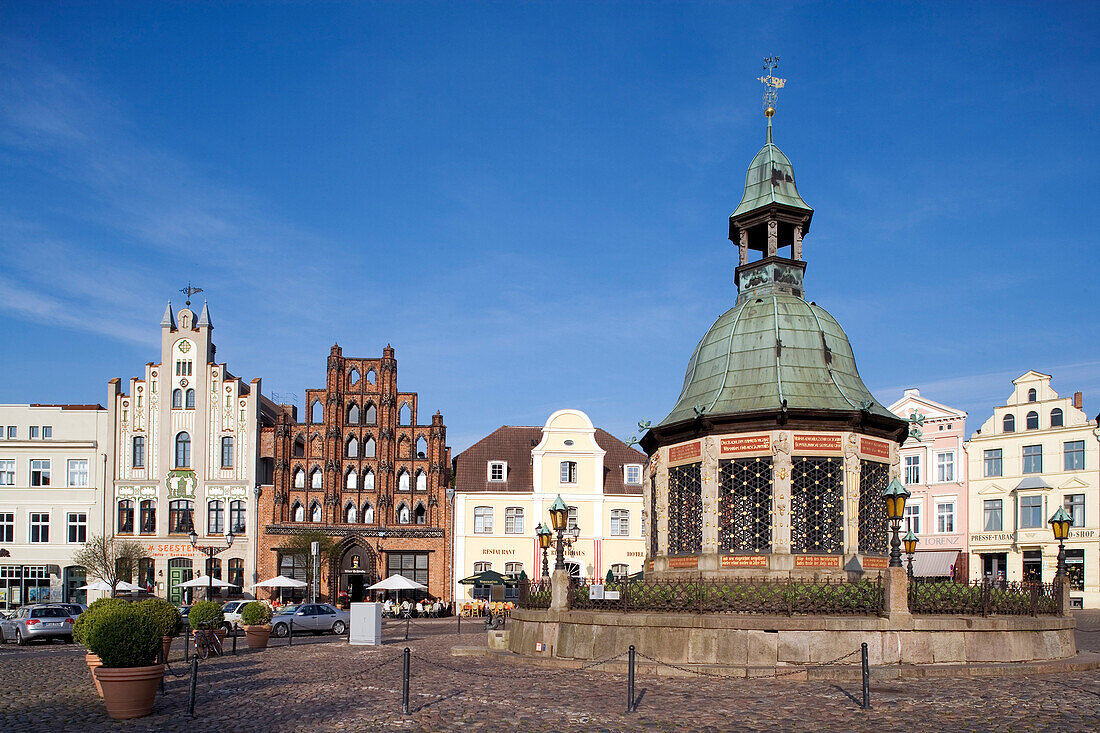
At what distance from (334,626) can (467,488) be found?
69.0 ft

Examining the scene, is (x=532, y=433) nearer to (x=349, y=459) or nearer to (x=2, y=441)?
(x=349, y=459)

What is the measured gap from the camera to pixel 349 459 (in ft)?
199

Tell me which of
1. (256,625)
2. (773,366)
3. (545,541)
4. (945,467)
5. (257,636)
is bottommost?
(257,636)

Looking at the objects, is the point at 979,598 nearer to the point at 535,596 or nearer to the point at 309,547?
the point at 535,596

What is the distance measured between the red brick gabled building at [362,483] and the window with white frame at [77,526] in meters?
9.99

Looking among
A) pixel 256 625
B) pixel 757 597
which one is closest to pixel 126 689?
pixel 757 597

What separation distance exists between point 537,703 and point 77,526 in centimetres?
5079

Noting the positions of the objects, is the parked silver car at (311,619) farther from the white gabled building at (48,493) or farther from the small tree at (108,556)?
the white gabled building at (48,493)

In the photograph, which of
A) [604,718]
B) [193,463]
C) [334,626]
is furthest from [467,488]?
[604,718]

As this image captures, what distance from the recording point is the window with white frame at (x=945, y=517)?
188ft

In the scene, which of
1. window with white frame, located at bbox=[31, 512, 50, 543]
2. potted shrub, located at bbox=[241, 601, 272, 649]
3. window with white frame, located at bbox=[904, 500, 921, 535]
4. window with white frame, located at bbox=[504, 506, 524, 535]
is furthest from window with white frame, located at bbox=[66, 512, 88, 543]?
window with white frame, located at bbox=[904, 500, 921, 535]

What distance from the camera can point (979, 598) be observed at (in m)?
21.5

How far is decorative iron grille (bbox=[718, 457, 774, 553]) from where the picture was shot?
82.4 ft

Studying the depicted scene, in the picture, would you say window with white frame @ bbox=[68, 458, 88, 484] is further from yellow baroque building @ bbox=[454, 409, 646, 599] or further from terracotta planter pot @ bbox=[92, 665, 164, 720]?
terracotta planter pot @ bbox=[92, 665, 164, 720]
